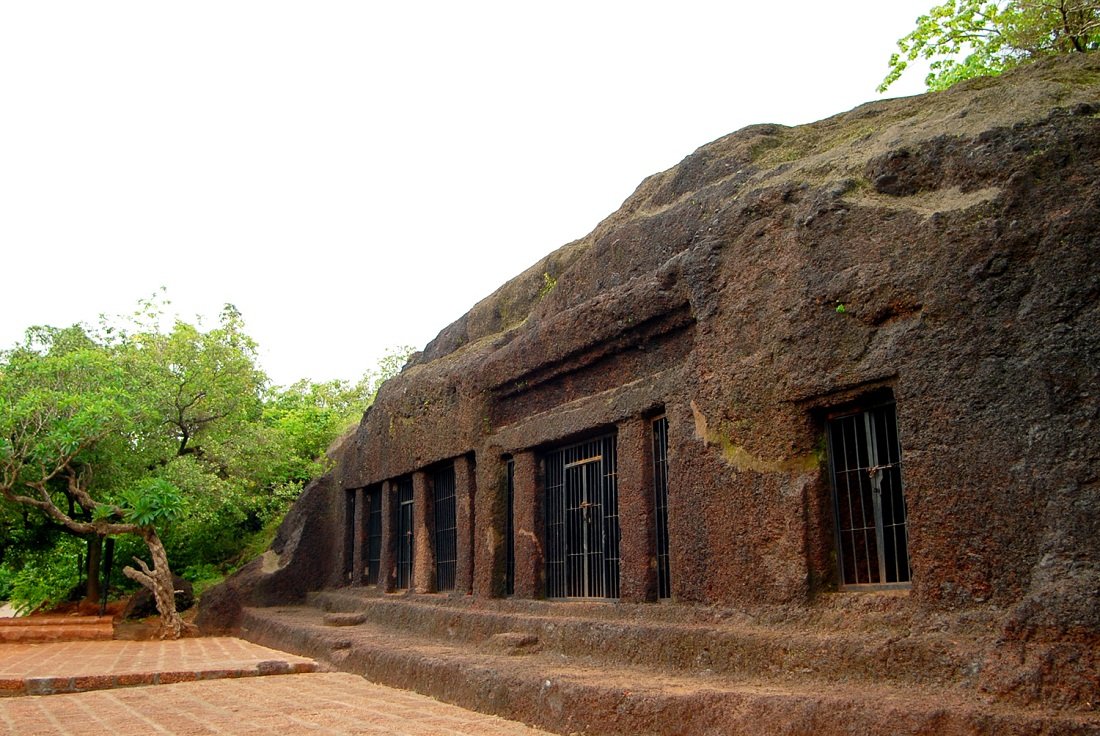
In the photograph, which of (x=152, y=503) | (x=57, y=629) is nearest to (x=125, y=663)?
(x=152, y=503)

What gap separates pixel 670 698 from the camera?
5539 mm

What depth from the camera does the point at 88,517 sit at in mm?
16422

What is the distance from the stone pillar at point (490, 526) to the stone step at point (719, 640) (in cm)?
27

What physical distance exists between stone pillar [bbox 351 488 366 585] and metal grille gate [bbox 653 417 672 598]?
792cm

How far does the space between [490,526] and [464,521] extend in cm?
86

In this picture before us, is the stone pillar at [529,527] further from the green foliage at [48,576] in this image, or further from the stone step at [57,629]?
the green foliage at [48,576]

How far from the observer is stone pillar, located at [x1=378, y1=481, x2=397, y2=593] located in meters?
13.5

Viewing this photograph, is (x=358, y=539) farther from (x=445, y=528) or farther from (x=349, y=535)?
(x=445, y=528)

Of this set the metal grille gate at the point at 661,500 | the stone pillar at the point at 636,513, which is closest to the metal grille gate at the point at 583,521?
the stone pillar at the point at 636,513

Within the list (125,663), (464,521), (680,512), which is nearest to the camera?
(680,512)

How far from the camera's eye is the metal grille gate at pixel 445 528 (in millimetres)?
12016

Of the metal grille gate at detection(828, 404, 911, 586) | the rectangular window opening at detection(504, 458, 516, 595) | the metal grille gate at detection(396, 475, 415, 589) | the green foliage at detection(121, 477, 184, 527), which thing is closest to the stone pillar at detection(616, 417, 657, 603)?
the metal grille gate at detection(828, 404, 911, 586)

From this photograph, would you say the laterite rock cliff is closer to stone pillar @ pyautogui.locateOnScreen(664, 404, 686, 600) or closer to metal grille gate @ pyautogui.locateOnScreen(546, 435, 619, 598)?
stone pillar @ pyautogui.locateOnScreen(664, 404, 686, 600)

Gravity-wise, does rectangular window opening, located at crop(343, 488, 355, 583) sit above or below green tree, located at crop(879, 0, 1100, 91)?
below
